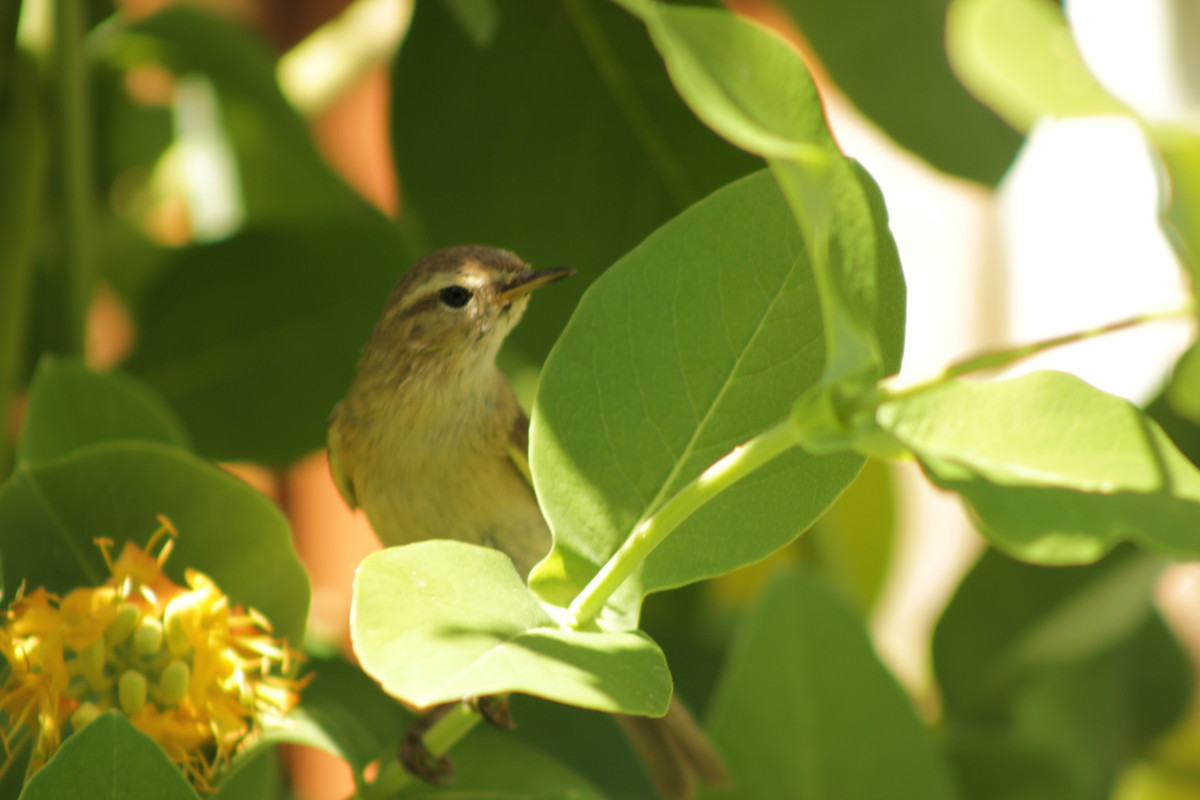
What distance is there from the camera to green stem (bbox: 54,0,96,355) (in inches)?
34.0

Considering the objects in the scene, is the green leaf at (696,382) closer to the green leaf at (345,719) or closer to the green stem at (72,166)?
the green leaf at (345,719)

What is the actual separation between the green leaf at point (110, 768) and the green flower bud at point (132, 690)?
0.20ft

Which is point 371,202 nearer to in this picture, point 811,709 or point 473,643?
point 811,709

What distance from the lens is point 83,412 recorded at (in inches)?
27.4

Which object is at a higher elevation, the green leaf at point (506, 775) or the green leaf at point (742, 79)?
the green leaf at point (742, 79)

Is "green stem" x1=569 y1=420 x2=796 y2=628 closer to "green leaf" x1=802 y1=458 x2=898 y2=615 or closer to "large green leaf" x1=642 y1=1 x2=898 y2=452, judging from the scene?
"large green leaf" x1=642 y1=1 x2=898 y2=452

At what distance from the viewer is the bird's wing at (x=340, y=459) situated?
969mm

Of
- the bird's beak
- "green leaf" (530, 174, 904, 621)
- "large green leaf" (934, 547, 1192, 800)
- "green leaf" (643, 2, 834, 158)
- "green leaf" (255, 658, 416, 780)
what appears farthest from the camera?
"large green leaf" (934, 547, 1192, 800)

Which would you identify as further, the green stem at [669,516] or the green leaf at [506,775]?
the green leaf at [506,775]

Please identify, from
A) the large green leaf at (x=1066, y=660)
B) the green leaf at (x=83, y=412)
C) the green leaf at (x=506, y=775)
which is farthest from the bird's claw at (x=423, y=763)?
the large green leaf at (x=1066, y=660)

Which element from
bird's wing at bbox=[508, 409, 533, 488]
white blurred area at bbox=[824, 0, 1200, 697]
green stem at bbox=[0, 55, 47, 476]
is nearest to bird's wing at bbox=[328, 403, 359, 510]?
bird's wing at bbox=[508, 409, 533, 488]

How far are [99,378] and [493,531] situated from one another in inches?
12.1


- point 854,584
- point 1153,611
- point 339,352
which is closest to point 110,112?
point 339,352

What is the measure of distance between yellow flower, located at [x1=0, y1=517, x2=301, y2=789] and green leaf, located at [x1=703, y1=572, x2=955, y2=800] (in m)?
0.36
